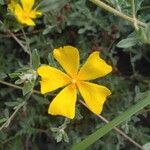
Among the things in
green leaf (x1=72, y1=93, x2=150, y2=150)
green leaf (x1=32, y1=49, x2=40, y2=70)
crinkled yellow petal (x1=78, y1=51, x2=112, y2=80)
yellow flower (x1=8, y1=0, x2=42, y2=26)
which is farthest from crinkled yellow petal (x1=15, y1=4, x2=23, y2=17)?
green leaf (x1=72, y1=93, x2=150, y2=150)

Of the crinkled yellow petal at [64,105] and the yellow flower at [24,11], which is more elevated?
the yellow flower at [24,11]

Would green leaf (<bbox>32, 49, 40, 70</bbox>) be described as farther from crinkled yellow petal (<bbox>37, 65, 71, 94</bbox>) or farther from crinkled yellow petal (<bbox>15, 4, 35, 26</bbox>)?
crinkled yellow petal (<bbox>15, 4, 35, 26</bbox>)

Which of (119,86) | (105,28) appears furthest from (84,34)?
(119,86)

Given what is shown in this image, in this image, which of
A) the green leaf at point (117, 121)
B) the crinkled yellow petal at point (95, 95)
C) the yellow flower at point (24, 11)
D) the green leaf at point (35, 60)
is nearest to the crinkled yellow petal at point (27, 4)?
the yellow flower at point (24, 11)

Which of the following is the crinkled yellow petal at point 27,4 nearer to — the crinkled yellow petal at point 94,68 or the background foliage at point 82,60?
the background foliage at point 82,60

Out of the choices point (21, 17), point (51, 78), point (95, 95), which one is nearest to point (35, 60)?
point (51, 78)

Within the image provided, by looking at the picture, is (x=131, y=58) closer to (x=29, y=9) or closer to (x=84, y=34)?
(x=84, y=34)
